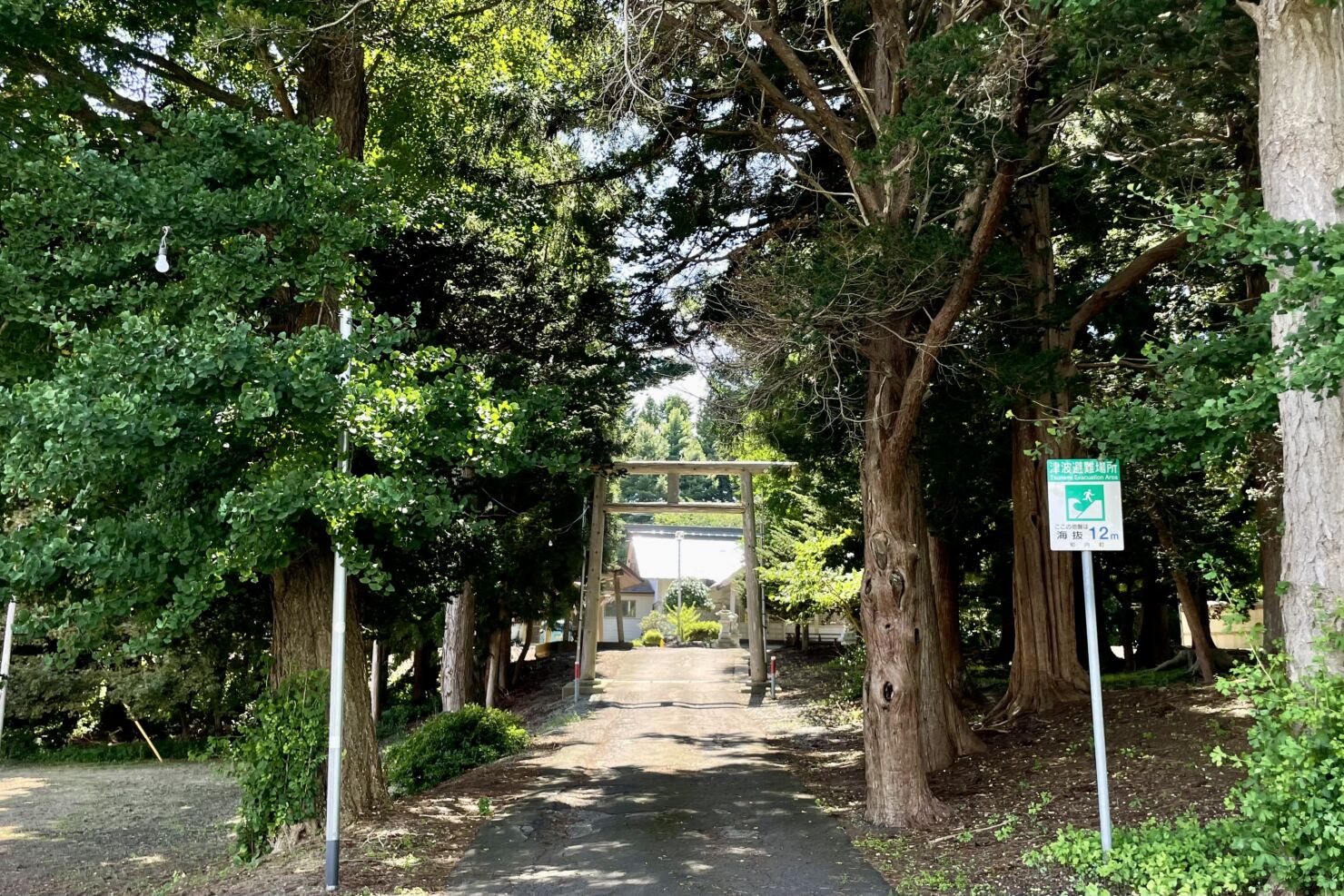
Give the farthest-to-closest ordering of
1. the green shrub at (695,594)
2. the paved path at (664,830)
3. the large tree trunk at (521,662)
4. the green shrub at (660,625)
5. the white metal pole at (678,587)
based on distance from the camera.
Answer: the green shrub at (695,594) < the green shrub at (660,625) < the white metal pole at (678,587) < the large tree trunk at (521,662) < the paved path at (664,830)

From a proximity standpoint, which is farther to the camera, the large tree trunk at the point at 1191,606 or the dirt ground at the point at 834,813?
the large tree trunk at the point at 1191,606

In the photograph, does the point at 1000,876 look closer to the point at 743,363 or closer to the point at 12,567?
the point at 743,363

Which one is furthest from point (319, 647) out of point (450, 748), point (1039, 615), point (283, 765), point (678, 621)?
point (678, 621)

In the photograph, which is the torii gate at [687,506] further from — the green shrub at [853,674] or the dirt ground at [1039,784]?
the dirt ground at [1039,784]

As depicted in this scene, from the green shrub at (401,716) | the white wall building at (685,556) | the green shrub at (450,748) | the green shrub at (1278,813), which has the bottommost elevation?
the green shrub at (401,716)

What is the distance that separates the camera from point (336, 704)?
784 centimetres

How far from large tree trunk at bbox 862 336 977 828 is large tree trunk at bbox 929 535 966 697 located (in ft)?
28.3

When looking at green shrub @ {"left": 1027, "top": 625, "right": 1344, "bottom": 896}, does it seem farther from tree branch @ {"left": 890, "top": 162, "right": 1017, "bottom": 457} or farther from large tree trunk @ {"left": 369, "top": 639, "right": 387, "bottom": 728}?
large tree trunk @ {"left": 369, "top": 639, "right": 387, "bottom": 728}

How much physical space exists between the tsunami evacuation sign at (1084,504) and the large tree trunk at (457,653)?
15249mm

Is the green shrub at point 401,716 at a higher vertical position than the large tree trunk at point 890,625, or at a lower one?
lower

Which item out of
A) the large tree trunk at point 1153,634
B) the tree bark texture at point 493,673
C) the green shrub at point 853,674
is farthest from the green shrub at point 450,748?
the large tree trunk at point 1153,634

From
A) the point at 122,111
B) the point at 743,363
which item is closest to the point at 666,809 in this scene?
the point at 743,363

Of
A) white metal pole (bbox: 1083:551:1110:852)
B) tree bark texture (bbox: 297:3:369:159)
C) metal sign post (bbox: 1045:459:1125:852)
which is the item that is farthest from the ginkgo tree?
white metal pole (bbox: 1083:551:1110:852)

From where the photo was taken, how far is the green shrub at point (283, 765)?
9328mm
